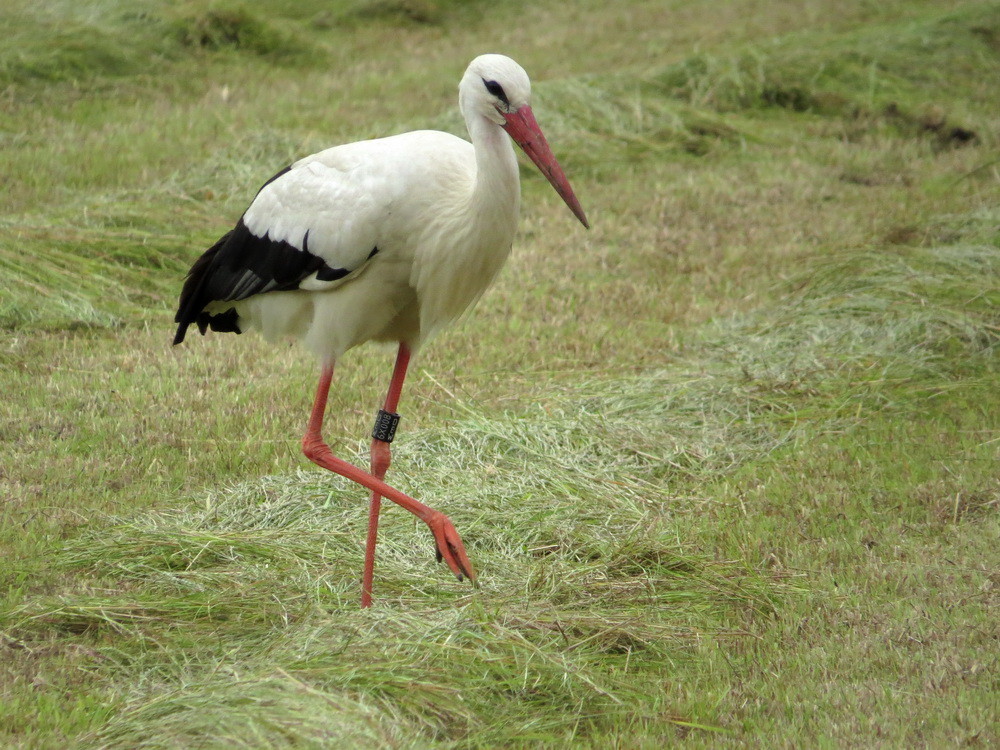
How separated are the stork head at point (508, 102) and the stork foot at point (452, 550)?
40.5 inches

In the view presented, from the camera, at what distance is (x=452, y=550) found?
371 cm

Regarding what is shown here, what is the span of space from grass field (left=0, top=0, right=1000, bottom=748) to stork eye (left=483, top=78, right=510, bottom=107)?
1.46m

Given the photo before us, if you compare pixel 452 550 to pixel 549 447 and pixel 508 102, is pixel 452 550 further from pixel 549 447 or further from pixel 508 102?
pixel 508 102

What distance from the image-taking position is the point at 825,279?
21.4 feet

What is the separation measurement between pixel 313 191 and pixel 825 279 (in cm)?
350

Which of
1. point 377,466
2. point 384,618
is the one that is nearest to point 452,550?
point 384,618

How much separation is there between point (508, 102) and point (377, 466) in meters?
1.35

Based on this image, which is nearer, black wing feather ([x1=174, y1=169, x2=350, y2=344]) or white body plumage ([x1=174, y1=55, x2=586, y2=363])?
white body plumage ([x1=174, y1=55, x2=586, y2=363])

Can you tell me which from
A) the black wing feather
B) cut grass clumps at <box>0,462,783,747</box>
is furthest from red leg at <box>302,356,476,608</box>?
the black wing feather

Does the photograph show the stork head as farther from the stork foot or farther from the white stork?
the stork foot

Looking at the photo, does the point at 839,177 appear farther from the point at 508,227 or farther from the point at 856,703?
the point at 856,703

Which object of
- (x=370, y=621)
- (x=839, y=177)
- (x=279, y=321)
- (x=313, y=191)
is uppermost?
(x=313, y=191)

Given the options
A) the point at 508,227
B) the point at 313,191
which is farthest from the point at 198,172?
the point at 508,227

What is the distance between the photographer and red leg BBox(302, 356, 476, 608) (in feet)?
12.1
